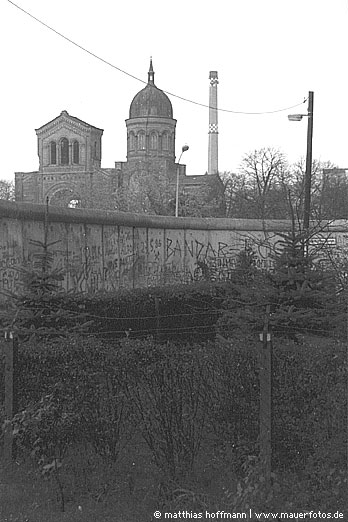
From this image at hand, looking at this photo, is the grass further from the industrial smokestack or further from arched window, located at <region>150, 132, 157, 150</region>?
the industrial smokestack

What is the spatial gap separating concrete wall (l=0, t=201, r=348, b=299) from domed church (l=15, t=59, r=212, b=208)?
5299cm

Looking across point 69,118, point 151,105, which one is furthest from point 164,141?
point 69,118

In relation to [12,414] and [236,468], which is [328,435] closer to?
[236,468]

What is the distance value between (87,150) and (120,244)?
229 feet

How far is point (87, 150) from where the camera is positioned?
89125 mm

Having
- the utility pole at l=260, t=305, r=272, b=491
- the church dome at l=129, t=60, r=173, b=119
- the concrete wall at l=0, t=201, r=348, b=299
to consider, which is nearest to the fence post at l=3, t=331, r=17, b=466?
the utility pole at l=260, t=305, r=272, b=491

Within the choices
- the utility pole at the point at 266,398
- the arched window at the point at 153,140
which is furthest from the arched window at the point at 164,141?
the utility pole at the point at 266,398

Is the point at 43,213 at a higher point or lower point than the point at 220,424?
higher

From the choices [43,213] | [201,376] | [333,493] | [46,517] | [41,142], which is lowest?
[46,517]

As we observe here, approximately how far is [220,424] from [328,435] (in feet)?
2.83

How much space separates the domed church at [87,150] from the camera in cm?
8450

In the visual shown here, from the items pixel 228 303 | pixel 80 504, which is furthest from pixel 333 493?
pixel 228 303

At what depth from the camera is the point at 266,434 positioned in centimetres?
620

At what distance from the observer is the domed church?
277 ft
